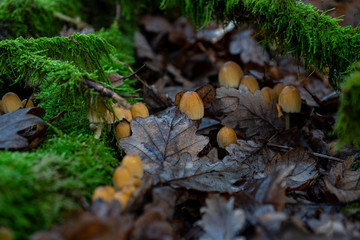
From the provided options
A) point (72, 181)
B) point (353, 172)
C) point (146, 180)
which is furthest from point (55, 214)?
point (353, 172)

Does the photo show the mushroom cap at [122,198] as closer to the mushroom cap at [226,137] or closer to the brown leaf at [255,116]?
the mushroom cap at [226,137]

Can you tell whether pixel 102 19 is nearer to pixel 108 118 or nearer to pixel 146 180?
pixel 108 118

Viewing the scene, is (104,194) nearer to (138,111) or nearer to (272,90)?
(138,111)

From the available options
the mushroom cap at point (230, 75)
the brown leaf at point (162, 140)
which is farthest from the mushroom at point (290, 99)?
the brown leaf at point (162, 140)

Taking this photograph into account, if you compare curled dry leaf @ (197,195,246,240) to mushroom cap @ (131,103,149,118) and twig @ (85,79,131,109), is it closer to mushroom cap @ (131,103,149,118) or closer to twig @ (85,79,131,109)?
twig @ (85,79,131,109)

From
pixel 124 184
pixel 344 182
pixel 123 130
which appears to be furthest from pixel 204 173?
pixel 344 182
